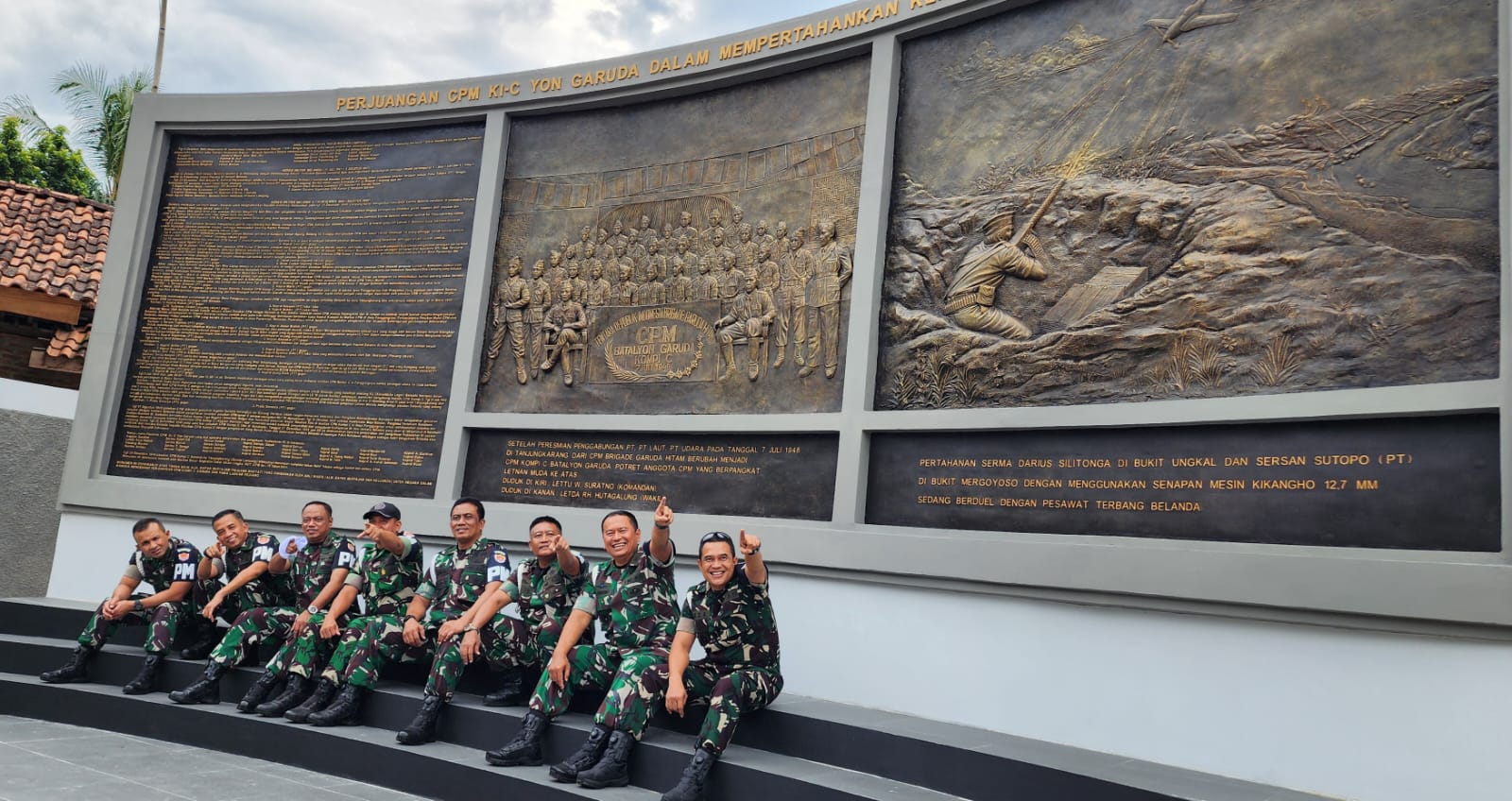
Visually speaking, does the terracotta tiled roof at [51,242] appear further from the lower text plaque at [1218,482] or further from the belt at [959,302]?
the lower text plaque at [1218,482]

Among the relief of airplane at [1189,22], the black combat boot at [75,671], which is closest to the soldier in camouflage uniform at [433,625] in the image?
the black combat boot at [75,671]

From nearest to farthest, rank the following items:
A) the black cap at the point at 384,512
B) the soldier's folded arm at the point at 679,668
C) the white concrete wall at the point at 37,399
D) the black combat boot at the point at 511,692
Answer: the soldier's folded arm at the point at 679,668, the black combat boot at the point at 511,692, the black cap at the point at 384,512, the white concrete wall at the point at 37,399

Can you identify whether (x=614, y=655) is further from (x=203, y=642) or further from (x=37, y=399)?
(x=37, y=399)

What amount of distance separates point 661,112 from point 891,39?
202cm

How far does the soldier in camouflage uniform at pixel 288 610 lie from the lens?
6.54 meters

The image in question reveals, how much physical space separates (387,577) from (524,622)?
126cm

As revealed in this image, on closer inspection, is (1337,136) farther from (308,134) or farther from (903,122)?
(308,134)

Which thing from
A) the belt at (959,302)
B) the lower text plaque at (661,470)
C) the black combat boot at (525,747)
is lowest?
the black combat boot at (525,747)

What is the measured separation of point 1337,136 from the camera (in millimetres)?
5355

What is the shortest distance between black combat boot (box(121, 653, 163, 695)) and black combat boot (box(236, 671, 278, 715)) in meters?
0.77

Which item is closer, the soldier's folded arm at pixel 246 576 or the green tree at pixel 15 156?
the soldier's folded arm at pixel 246 576

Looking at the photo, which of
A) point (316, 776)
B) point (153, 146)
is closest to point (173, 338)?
point (153, 146)

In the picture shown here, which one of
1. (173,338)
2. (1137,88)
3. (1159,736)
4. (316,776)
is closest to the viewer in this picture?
(1159,736)

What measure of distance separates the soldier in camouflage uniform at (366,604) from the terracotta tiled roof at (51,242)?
841 cm
